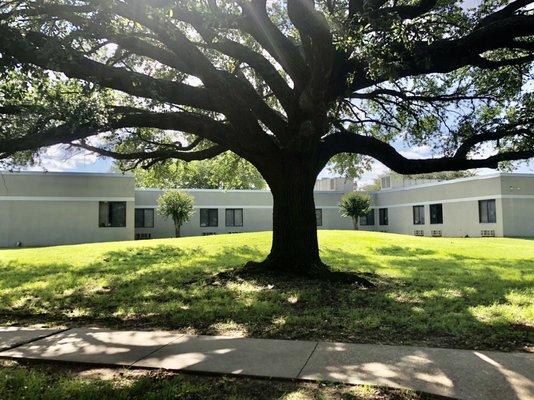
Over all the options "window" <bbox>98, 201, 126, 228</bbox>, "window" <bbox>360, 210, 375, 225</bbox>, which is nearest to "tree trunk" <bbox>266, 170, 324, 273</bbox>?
"window" <bbox>98, 201, 126, 228</bbox>

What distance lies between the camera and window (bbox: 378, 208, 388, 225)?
1860 inches

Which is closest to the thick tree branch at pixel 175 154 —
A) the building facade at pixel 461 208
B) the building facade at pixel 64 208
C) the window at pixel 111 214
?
the building facade at pixel 64 208

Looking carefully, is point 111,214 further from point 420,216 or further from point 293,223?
point 420,216

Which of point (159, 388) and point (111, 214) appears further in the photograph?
point (111, 214)

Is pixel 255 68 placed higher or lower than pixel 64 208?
higher

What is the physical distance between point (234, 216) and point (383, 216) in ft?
51.2

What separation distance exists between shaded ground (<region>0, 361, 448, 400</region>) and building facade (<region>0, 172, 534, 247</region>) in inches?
866

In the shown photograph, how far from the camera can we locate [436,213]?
133 feet

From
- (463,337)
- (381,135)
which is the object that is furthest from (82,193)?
(463,337)

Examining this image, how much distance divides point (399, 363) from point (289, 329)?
1989 mm

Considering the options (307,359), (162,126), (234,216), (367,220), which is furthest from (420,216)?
(307,359)

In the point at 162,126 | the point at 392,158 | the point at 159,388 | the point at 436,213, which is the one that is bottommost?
the point at 159,388

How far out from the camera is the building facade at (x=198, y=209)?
30.3 meters

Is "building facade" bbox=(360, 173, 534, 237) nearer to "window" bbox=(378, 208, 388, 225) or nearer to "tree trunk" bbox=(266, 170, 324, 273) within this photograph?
"window" bbox=(378, 208, 388, 225)
